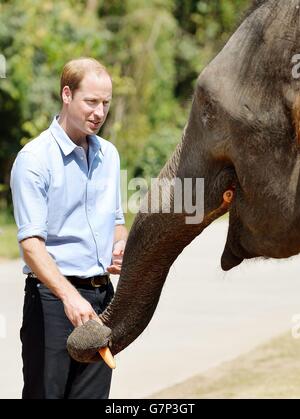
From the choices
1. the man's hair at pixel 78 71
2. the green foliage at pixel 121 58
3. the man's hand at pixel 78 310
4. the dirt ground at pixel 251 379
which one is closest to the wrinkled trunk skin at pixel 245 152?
the man's hand at pixel 78 310

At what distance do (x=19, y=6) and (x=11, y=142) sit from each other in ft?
8.20

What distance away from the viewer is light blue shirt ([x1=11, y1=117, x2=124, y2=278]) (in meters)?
4.07

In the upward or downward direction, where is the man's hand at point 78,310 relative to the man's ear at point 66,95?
downward

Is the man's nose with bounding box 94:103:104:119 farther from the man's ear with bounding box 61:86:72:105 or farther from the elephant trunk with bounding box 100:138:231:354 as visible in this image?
the elephant trunk with bounding box 100:138:231:354

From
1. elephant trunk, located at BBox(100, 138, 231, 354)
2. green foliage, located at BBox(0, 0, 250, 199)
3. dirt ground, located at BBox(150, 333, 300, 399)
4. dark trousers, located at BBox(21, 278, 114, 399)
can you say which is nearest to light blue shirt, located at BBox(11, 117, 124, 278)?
dark trousers, located at BBox(21, 278, 114, 399)

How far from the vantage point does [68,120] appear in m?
4.14

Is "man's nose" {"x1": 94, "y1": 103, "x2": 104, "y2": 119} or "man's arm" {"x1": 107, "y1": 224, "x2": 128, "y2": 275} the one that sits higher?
"man's nose" {"x1": 94, "y1": 103, "x2": 104, "y2": 119}

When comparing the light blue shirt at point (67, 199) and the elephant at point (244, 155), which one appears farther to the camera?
the light blue shirt at point (67, 199)

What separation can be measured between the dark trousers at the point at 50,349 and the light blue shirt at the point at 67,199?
0.40 ft

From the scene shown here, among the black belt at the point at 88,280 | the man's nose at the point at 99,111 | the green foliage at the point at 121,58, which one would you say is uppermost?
the man's nose at the point at 99,111

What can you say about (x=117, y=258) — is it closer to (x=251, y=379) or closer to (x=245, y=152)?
(x=245, y=152)

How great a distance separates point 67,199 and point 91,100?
0.43 meters

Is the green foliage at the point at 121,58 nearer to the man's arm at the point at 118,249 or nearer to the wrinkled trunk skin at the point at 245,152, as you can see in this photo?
the man's arm at the point at 118,249

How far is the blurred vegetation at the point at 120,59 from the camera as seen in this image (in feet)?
51.4
